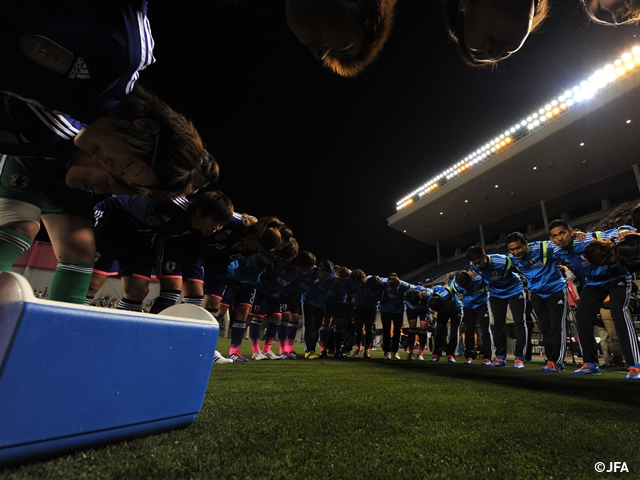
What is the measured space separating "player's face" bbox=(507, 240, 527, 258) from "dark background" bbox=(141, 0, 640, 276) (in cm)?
208

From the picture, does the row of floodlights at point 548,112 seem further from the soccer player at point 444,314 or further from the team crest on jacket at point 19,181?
the team crest on jacket at point 19,181

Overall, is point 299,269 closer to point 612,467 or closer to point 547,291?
point 547,291

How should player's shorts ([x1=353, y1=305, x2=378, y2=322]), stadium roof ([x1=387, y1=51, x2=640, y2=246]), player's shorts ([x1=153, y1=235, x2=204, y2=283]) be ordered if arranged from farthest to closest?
stadium roof ([x1=387, y1=51, x2=640, y2=246])
player's shorts ([x1=353, y1=305, x2=378, y2=322])
player's shorts ([x1=153, y1=235, x2=204, y2=283])

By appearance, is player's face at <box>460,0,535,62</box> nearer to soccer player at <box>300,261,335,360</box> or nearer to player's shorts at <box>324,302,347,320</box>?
soccer player at <box>300,261,335,360</box>

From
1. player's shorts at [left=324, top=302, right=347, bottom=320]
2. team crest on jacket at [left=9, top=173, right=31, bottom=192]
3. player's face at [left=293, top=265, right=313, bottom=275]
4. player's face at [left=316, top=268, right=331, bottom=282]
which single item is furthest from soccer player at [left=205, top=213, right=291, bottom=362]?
player's shorts at [left=324, top=302, right=347, bottom=320]

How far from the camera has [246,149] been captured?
9.43 m

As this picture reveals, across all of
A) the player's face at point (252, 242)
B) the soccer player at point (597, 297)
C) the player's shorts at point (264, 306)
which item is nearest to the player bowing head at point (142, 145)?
the player's face at point (252, 242)

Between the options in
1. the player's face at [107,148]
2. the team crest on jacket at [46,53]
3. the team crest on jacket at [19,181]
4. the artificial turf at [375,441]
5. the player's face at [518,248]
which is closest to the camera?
the artificial turf at [375,441]

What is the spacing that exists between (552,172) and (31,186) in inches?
738

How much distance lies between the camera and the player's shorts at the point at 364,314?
5.97m

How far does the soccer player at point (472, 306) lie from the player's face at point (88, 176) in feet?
15.3

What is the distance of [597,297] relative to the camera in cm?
316

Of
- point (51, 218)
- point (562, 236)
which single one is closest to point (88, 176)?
point (51, 218)

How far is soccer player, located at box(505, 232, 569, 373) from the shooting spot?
11.7 feet
